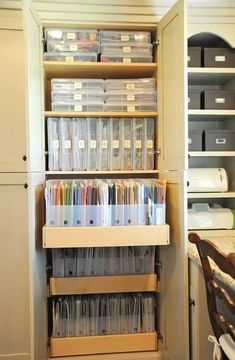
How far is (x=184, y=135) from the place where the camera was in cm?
165

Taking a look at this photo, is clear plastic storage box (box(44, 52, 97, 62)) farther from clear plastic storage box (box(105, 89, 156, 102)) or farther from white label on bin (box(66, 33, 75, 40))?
clear plastic storage box (box(105, 89, 156, 102))

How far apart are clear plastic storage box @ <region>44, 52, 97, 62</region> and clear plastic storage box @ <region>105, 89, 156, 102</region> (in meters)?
0.24

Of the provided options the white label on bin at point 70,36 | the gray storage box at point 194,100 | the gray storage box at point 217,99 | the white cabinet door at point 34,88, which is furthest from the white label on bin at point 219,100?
the white cabinet door at point 34,88

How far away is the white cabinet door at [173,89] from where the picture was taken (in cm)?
164

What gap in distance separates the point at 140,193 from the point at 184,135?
0.42 metres

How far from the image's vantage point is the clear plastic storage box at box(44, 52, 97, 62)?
196 cm

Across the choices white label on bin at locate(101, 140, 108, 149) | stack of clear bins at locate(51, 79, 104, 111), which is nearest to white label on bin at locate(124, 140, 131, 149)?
white label on bin at locate(101, 140, 108, 149)

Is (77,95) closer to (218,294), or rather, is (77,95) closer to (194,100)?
(194,100)

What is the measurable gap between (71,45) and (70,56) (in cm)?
7

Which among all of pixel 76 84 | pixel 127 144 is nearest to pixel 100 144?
pixel 127 144

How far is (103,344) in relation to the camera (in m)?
2.08

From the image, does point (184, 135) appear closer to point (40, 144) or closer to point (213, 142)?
point (213, 142)

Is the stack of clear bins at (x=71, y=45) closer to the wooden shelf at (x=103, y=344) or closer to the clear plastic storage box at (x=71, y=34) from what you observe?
the clear plastic storage box at (x=71, y=34)

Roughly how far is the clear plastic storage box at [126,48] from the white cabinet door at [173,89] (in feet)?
0.31
